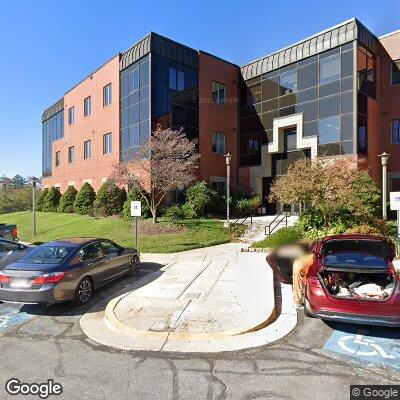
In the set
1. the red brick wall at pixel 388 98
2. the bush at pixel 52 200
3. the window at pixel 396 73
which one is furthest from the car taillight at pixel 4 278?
the bush at pixel 52 200

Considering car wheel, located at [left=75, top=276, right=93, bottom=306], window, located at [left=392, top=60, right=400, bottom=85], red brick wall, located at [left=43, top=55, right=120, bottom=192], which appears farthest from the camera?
red brick wall, located at [left=43, top=55, right=120, bottom=192]

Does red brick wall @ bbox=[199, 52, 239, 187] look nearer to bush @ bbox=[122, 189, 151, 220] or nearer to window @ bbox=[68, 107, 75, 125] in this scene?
bush @ bbox=[122, 189, 151, 220]

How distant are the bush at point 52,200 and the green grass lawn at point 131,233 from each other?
8.49 meters

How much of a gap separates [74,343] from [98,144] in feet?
85.1

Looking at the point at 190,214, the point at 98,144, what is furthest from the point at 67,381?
the point at 98,144

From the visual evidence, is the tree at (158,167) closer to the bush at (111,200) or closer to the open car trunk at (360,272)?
the bush at (111,200)

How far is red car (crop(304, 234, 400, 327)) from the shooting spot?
5234mm

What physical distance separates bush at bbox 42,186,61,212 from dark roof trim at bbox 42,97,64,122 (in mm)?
9846

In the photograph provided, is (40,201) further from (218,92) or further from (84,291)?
(84,291)

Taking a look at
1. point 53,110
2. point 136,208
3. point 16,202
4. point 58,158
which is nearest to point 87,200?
point 58,158

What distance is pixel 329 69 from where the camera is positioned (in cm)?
2212

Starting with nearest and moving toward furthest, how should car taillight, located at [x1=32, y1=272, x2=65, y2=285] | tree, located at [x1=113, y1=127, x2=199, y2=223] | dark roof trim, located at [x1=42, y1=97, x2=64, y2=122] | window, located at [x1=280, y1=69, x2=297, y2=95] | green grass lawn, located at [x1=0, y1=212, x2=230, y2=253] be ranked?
car taillight, located at [x1=32, y1=272, x2=65, y2=285], green grass lawn, located at [x1=0, y1=212, x2=230, y2=253], tree, located at [x1=113, y1=127, x2=199, y2=223], window, located at [x1=280, y1=69, x2=297, y2=95], dark roof trim, located at [x1=42, y1=97, x2=64, y2=122]

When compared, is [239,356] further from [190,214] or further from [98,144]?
[98,144]

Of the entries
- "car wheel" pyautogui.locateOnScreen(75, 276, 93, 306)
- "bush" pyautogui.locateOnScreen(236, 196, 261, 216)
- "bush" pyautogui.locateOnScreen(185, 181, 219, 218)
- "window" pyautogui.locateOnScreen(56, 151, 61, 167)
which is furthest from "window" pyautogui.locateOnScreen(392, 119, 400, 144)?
"window" pyautogui.locateOnScreen(56, 151, 61, 167)
